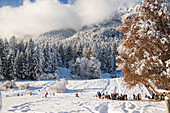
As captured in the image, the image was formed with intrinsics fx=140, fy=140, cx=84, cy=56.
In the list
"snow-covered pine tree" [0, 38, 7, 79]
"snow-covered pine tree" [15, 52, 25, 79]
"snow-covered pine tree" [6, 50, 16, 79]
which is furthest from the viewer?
"snow-covered pine tree" [15, 52, 25, 79]

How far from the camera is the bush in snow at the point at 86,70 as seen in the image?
54453 mm

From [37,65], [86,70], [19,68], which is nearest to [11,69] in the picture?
[19,68]

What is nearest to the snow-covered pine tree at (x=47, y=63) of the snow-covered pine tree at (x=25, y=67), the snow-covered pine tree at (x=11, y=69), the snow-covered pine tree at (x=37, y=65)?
the snow-covered pine tree at (x=37, y=65)

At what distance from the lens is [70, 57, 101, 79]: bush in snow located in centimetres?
5445

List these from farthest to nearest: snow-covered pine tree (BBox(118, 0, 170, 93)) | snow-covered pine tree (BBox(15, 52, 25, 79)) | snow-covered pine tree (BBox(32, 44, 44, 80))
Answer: snow-covered pine tree (BBox(32, 44, 44, 80)) → snow-covered pine tree (BBox(15, 52, 25, 79)) → snow-covered pine tree (BBox(118, 0, 170, 93))

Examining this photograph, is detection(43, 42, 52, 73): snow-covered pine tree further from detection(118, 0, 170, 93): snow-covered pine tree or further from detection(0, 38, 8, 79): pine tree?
detection(118, 0, 170, 93): snow-covered pine tree

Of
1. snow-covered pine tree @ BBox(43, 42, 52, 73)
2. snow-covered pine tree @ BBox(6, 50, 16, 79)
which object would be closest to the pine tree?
snow-covered pine tree @ BBox(6, 50, 16, 79)

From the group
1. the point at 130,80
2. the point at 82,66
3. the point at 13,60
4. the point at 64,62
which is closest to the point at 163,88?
the point at 130,80

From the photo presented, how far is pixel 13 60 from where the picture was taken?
48344 mm

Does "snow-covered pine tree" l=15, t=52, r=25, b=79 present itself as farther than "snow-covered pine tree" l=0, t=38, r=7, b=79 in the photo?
Yes

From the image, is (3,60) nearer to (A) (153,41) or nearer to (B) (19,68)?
(B) (19,68)

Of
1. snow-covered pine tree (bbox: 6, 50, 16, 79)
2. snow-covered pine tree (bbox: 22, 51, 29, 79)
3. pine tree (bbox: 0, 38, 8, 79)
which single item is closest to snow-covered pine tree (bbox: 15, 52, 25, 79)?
snow-covered pine tree (bbox: 22, 51, 29, 79)

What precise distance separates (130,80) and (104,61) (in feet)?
192

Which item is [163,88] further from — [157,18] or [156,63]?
[157,18]
